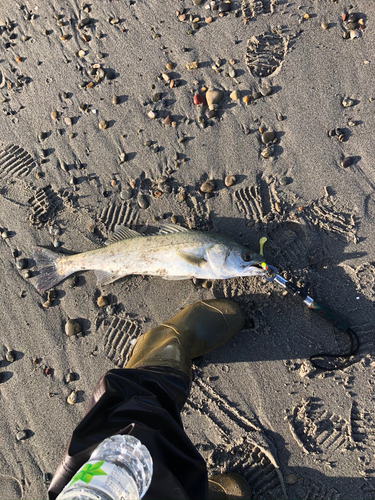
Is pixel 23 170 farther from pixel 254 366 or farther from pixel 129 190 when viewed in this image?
pixel 254 366

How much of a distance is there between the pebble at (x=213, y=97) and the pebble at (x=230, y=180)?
1015 mm

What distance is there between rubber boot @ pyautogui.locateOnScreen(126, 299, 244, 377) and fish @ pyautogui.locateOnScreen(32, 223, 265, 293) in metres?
0.43

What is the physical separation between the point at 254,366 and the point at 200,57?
4.38 meters

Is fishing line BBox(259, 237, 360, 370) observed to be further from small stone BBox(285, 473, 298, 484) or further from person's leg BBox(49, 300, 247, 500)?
person's leg BBox(49, 300, 247, 500)

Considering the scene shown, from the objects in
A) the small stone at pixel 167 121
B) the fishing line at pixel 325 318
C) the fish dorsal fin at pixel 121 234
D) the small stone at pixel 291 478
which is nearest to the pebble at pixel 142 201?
the fish dorsal fin at pixel 121 234

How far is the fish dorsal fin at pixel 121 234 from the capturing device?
14.2ft

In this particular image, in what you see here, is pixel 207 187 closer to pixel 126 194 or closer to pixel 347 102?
pixel 126 194

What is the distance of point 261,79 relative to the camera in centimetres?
445

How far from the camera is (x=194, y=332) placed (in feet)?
12.8

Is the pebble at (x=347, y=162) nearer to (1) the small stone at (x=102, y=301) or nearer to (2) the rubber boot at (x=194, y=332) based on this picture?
(2) the rubber boot at (x=194, y=332)

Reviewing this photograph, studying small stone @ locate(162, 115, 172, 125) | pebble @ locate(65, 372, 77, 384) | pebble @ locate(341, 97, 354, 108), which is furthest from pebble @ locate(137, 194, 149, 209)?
pebble @ locate(341, 97, 354, 108)

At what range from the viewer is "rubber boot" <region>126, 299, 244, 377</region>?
12.2 feet

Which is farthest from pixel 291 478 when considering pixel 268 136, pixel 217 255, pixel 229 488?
pixel 268 136

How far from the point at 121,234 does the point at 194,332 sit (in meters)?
1.66
